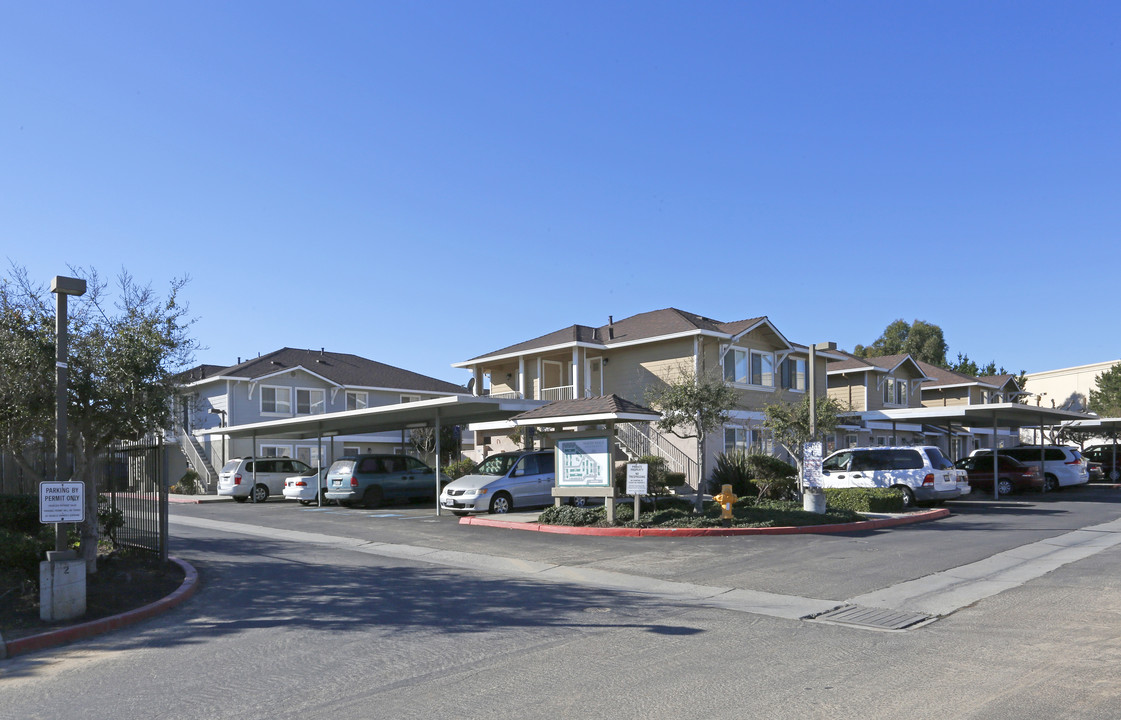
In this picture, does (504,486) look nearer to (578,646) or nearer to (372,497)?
(372,497)

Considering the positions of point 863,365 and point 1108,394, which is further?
point 1108,394

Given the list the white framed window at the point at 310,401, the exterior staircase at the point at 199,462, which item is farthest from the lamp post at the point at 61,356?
the white framed window at the point at 310,401

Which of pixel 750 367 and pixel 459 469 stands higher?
pixel 750 367

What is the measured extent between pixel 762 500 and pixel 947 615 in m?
13.6

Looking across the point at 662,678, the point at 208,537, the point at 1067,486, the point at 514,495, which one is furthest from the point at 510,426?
the point at 662,678

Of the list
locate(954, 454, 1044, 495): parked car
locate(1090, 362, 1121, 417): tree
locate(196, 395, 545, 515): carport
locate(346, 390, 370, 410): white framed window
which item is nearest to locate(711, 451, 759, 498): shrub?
locate(196, 395, 545, 515): carport

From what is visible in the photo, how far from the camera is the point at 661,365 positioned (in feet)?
110

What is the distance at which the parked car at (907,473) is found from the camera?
A: 2414 cm

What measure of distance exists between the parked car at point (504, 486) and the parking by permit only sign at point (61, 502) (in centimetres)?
1261

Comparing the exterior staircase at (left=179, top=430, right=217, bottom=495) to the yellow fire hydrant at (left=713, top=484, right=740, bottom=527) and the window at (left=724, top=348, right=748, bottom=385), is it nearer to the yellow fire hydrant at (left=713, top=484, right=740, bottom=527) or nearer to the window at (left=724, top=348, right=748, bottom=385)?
the window at (left=724, top=348, right=748, bottom=385)

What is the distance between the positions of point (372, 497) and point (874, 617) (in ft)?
65.2

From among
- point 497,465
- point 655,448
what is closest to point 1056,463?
point 655,448

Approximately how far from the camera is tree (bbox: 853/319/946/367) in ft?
248

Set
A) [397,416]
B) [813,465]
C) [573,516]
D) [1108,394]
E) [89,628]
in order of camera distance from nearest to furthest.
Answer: [89,628], [573,516], [813,465], [397,416], [1108,394]
